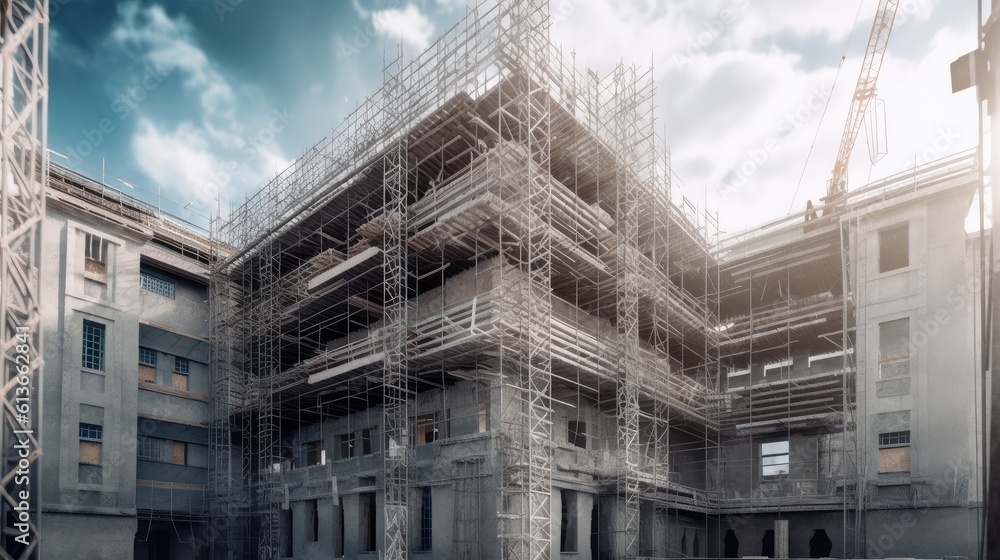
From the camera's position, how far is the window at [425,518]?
24.6m

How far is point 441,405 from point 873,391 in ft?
54.4

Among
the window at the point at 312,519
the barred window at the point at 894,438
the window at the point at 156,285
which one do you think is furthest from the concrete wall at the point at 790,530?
the window at the point at 156,285

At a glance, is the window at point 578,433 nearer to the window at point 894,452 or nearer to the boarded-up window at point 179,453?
the window at point 894,452

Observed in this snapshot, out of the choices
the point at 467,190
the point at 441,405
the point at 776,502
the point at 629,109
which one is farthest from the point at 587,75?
the point at 776,502

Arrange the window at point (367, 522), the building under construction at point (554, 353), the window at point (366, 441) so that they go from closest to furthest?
the building under construction at point (554, 353), the window at point (367, 522), the window at point (366, 441)

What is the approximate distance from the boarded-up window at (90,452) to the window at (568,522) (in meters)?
18.0

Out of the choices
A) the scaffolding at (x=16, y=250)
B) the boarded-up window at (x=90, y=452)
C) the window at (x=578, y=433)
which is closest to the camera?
the scaffolding at (x=16, y=250)

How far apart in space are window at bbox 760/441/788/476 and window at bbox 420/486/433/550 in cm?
1727

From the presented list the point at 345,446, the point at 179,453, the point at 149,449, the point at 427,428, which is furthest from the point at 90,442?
the point at 427,428

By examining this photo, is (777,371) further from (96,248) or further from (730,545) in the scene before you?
(96,248)

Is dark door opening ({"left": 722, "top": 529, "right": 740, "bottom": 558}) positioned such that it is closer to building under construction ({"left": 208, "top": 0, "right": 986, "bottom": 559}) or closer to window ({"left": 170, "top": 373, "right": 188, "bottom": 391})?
building under construction ({"left": 208, "top": 0, "right": 986, "bottom": 559})

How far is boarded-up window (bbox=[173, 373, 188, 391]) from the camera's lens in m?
32.9

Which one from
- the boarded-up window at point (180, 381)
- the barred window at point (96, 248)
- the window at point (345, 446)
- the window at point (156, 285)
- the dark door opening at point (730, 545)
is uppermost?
the barred window at point (96, 248)

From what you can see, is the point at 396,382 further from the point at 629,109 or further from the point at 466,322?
the point at 629,109
